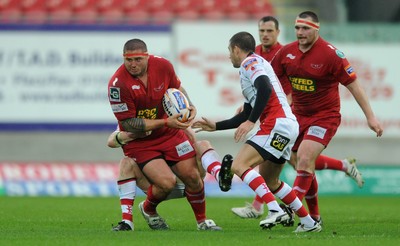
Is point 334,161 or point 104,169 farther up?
point 334,161

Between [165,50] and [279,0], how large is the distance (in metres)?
4.87

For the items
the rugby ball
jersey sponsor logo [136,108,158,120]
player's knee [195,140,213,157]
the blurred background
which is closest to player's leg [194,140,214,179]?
player's knee [195,140,213,157]

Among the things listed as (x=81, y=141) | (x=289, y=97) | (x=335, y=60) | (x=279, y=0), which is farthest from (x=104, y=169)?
(x=335, y=60)

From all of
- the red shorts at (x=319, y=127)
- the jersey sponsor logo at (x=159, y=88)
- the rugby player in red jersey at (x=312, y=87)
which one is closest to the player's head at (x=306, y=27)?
the rugby player in red jersey at (x=312, y=87)

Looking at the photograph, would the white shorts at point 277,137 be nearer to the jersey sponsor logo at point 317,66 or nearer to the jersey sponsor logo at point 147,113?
the jersey sponsor logo at point 147,113

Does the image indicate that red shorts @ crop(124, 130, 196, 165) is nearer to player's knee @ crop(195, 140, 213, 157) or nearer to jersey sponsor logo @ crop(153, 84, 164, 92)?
player's knee @ crop(195, 140, 213, 157)

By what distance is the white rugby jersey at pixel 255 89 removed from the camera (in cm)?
954

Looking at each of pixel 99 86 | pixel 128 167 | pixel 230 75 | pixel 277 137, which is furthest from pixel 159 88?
pixel 230 75

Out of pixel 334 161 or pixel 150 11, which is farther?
pixel 150 11

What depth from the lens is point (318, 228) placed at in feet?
32.2

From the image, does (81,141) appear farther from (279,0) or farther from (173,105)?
(173,105)

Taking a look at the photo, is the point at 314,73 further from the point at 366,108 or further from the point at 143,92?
the point at 143,92

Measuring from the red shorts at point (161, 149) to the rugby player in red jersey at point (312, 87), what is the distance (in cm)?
131

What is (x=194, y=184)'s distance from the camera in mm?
10172
